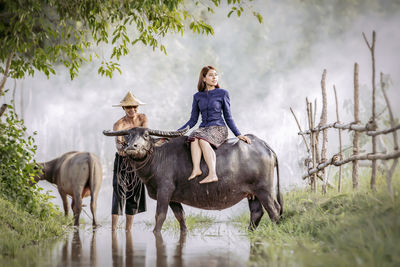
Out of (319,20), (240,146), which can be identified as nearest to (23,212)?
(240,146)

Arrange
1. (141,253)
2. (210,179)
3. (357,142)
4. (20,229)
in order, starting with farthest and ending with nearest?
(357,142) → (210,179) → (20,229) → (141,253)

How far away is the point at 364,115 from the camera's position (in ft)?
58.7

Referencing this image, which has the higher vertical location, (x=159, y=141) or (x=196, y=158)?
(x=159, y=141)

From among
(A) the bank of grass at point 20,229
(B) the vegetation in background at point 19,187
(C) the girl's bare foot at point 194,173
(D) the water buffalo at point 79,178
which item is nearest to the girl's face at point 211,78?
(C) the girl's bare foot at point 194,173

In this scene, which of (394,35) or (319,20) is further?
(319,20)

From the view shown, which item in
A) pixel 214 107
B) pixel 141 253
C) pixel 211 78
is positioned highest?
pixel 211 78

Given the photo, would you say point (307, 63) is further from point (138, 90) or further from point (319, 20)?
point (138, 90)

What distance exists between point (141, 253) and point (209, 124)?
197cm

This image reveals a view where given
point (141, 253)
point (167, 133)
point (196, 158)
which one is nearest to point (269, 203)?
point (196, 158)

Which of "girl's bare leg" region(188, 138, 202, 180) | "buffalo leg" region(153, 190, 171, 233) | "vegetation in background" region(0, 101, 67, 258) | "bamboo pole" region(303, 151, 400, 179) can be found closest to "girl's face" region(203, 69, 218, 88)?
"girl's bare leg" region(188, 138, 202, 180)

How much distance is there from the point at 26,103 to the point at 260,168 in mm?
15671

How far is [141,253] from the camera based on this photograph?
145 inches

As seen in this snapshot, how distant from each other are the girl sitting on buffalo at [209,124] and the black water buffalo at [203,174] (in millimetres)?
117

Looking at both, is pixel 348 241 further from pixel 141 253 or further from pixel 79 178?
pixel 79 178
